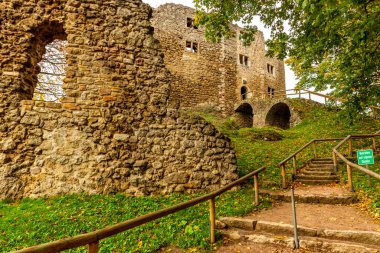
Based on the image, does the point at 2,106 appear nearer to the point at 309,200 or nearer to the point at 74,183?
the point at 74,183

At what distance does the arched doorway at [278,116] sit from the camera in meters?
21.7

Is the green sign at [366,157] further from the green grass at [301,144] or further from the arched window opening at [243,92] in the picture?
the arched window opening at [243,92]

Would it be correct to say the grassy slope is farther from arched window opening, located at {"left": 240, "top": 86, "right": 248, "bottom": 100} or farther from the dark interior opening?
arched window opening, located at {"left": 240, "top": 86, "right": 248, "bottom": 100}

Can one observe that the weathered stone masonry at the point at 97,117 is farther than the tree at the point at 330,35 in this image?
No

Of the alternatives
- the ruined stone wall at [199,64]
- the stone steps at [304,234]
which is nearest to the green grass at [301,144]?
the stone steps at [304,234]

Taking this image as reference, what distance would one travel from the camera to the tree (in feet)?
19.7

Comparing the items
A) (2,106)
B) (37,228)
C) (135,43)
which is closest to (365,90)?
(135,43)

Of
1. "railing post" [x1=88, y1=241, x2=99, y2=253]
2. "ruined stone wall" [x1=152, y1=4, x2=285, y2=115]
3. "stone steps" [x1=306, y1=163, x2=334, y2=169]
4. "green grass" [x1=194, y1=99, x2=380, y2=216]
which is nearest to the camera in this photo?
"railing post" [x1=88, y1=241, x2=99, y2=253]

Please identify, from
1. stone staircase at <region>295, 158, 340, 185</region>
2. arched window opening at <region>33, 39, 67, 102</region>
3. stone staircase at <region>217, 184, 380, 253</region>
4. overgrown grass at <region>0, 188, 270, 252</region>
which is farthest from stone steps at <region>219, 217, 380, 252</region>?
arched window opening at <region>33, 39, 67, 102</region>

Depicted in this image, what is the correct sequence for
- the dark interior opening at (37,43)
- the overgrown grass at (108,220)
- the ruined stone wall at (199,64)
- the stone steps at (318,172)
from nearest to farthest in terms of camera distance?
the overgrown grass at (108,220) → the dark interior opening at (37,43) → the stone steps at (318,172) → the ruined stone wall at (199,64)

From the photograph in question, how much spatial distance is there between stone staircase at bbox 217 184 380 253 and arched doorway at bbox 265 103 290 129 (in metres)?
16.5

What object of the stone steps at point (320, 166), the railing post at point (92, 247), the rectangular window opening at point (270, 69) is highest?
the rectangular window opening at point (270, 69)

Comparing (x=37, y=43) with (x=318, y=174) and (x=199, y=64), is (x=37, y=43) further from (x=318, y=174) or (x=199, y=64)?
(x=199, y=64)

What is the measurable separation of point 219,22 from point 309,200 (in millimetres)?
7085
